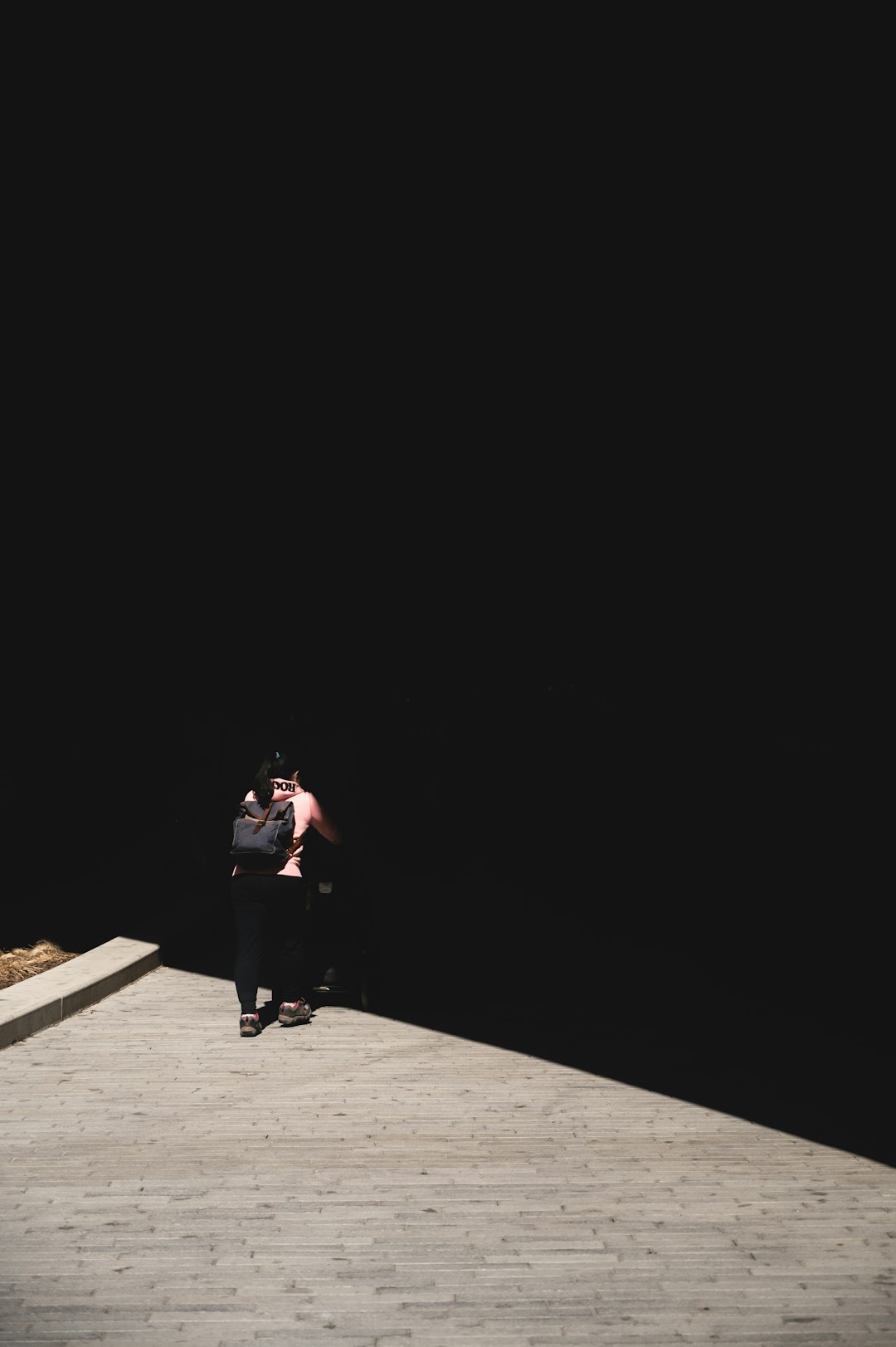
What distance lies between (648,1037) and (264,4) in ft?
31.2

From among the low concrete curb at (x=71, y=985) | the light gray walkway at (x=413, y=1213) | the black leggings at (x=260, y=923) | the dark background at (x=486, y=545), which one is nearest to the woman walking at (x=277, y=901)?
the black leggings at (x=260, y=923)

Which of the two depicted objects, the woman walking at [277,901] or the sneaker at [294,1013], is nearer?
the woman walking at [277,901]

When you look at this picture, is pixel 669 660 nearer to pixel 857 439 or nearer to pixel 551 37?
pixel 857 439

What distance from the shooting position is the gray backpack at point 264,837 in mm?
9094

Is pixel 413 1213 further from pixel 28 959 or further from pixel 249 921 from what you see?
pixel 28 959

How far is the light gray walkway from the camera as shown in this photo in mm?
4438

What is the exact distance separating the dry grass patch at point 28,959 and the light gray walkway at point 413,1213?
312cm

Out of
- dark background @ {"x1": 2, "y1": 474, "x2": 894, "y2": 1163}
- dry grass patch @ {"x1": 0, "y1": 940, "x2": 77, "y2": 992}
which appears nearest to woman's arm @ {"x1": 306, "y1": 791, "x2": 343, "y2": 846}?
dark background @ {"x1": 2, "y1": 474, "x2": 894, "y2": 1163}

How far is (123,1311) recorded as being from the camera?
446cm

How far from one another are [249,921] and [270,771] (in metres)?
0.94

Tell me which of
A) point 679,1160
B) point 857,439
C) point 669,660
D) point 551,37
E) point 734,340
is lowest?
point 679,1160

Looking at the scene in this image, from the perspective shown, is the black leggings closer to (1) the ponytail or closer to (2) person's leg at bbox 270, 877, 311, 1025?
(2) person's leg at bbox 270, 877, 311, 1025

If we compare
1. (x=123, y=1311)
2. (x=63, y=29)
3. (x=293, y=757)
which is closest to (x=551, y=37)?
(x=63, y=29)

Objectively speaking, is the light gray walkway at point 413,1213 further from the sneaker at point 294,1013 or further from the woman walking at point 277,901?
the sneaker at point 294,1013
